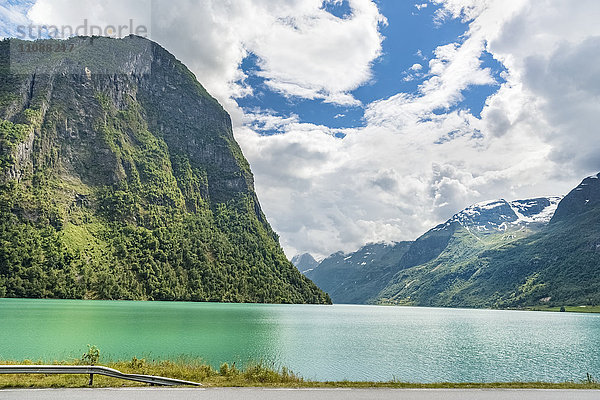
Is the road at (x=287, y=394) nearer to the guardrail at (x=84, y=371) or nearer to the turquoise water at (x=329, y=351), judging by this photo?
the guardrail at (x=84, y=371)

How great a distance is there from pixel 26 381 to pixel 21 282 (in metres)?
181

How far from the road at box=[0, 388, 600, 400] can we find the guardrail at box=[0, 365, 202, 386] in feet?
3.82

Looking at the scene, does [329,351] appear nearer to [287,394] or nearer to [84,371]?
[287,394]

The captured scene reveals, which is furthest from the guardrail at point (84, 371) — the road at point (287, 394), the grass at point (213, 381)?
the road at point (287, 394)

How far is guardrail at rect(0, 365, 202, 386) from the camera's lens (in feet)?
68.7

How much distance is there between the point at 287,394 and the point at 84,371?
10217 millimetres

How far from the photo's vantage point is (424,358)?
50156mm

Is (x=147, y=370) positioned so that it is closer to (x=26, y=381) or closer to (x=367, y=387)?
(x=26, y=381)

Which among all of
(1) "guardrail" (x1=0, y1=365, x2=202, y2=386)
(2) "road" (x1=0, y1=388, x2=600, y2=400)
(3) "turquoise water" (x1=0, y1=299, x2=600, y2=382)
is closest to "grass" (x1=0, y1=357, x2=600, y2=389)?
(1) "guardrail" (x1=0, y1=365, x2=202, y2=386)

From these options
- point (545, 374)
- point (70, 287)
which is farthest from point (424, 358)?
point (70, 287)

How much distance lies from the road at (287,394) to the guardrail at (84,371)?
1.17 meters

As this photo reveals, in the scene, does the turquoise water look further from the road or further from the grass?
the road

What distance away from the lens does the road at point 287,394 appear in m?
19.2

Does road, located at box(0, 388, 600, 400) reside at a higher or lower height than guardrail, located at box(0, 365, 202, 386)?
lower
